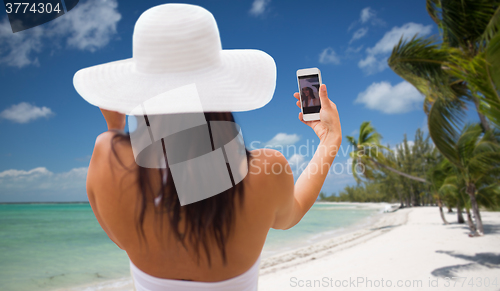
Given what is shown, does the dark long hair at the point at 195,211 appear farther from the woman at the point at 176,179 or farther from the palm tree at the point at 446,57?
the palm tree at the point at 446,57

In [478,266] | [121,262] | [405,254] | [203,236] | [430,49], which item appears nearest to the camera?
[203,236]

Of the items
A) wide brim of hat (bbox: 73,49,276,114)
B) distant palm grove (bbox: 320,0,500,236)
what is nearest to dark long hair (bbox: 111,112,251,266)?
wide brim of hat (bbox: 73,49,276,114)

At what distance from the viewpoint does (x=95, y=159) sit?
2.50 ft

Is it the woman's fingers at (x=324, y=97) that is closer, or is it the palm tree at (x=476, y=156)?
the woman's fingers at (x=324, y=97)

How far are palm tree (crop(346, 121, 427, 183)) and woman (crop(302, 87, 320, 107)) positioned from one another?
14.8m

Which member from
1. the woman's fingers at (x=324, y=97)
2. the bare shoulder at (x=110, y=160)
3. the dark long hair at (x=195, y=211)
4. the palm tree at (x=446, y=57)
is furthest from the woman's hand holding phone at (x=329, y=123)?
the palm tree at (x=446, y=57)

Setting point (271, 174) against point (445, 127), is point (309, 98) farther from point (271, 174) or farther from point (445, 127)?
point (445, 127)

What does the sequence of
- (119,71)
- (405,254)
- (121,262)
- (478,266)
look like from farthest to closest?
(121,262) < (405,254) < (478,266) < (119,71)

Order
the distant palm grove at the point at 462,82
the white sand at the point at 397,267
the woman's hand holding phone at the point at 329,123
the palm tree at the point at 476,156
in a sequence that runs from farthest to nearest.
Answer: the palm tree at the point at 476,156 < the white sand at the point at 397,267 < the distant palm grove at the point at 462,82 < the woman's hand holding phone at the point at 329,123

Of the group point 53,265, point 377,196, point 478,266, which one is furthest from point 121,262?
point 377,196

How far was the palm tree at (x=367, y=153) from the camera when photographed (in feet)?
52.4

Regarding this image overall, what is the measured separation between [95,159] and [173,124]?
25 centimetres

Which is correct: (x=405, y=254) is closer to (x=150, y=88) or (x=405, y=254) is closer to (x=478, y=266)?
(x=478, y=266)

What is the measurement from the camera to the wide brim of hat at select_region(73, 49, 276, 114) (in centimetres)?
78
